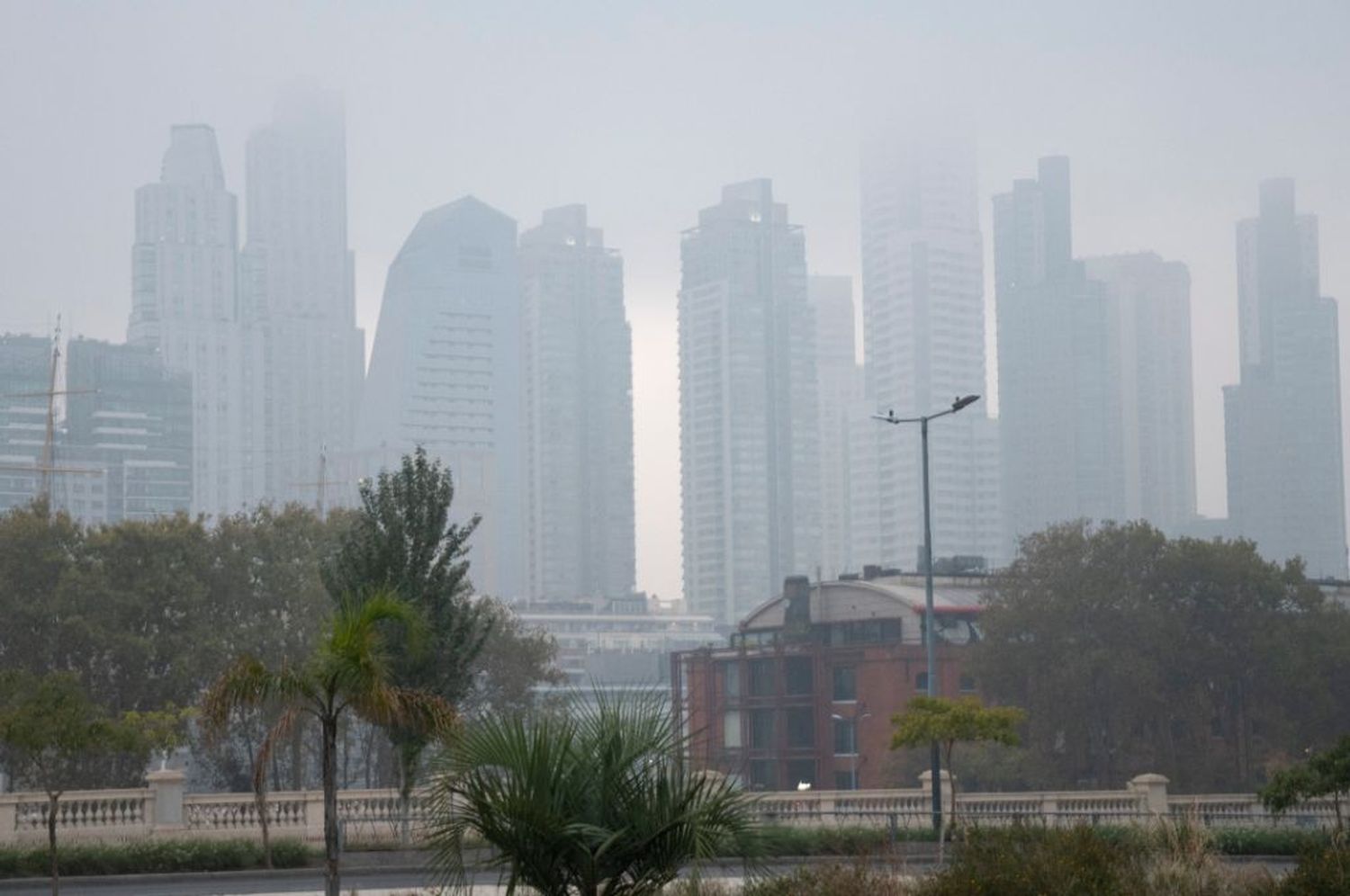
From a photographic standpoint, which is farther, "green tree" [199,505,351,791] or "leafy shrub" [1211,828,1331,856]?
"green tree" [199,505,351,791]

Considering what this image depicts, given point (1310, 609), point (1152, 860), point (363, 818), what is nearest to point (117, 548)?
point (363, 818)

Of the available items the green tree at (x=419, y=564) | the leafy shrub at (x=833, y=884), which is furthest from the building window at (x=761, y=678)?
the leafy shrub at (x=833, y=884)

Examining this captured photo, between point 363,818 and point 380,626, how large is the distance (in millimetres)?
6436

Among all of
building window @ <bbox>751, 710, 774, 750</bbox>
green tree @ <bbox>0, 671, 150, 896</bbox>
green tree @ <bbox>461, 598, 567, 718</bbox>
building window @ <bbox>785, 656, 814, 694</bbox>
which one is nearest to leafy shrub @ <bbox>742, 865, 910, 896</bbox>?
green tree @ <bbox>0, 671, 150, 896</bbox>

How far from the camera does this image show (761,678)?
10181cm

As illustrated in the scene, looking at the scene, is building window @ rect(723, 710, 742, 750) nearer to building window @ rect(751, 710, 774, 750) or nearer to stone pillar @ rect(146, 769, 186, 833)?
building window @ rect(751, 710, 774, 750)

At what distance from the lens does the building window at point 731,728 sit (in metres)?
103

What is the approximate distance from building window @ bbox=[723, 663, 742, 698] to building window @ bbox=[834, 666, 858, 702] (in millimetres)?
7486

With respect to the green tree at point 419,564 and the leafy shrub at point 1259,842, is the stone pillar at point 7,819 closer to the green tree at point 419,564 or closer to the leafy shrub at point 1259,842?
the green tree at point 419,564

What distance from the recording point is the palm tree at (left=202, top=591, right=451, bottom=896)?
787 inches

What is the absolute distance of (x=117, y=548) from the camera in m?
71.5

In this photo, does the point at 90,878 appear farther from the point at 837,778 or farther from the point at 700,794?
the point at 837,778

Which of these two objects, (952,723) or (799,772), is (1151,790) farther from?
(799,772)

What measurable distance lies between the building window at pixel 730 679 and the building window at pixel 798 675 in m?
4.14
